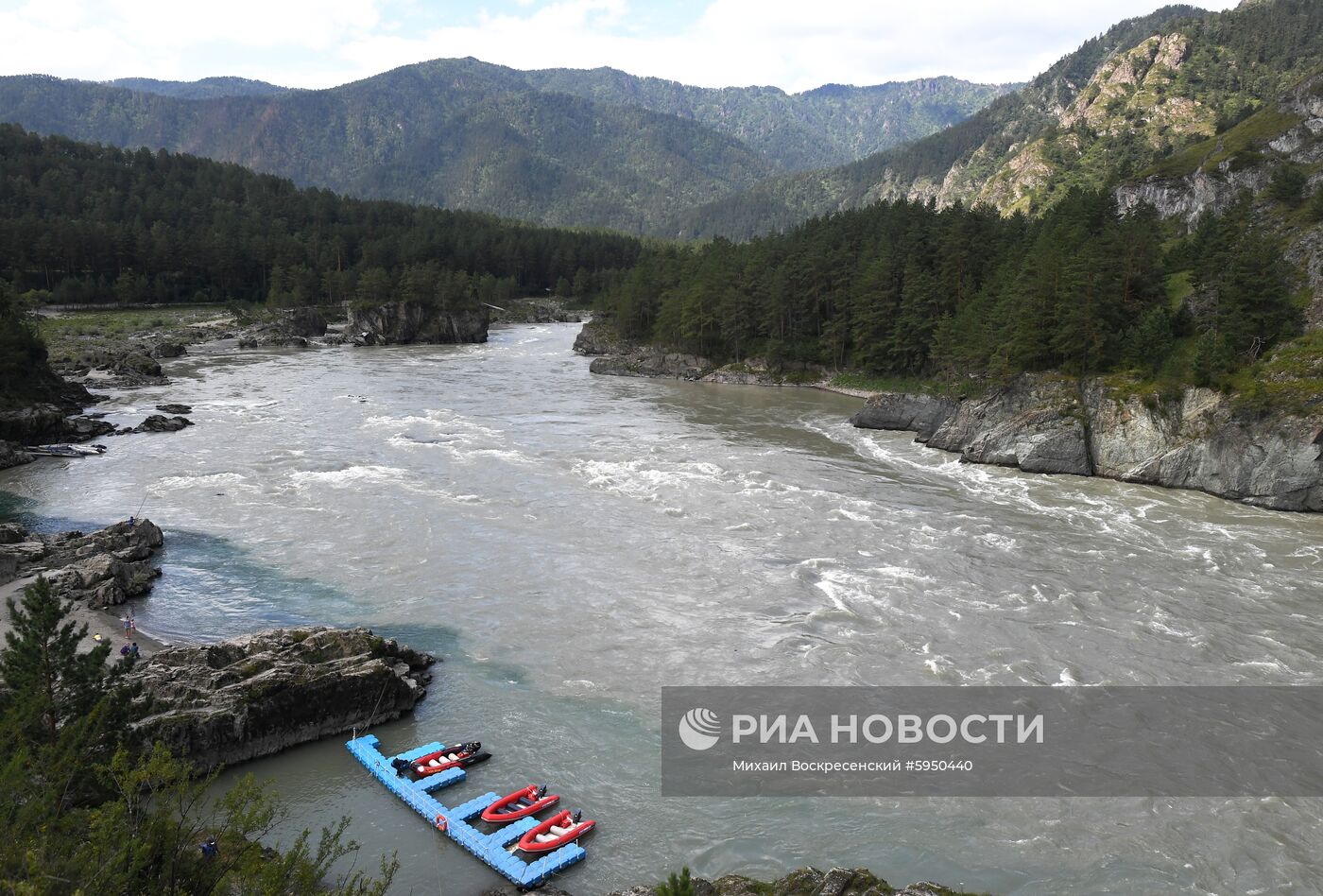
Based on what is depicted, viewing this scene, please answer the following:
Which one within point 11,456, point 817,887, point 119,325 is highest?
point 119,325

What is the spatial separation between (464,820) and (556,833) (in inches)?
89.8

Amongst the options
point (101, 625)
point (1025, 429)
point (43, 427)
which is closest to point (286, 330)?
point (43, 427)

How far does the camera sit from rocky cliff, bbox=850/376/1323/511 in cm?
4228

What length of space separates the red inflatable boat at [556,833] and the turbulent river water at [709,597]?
54 cm

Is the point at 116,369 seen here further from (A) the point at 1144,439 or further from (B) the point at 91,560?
(A) the point at 1144,439

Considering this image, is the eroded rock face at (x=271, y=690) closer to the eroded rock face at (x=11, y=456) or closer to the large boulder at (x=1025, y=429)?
the eroded rock face at (x=11, y=456)

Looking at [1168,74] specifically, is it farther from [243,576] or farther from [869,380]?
[243,576]

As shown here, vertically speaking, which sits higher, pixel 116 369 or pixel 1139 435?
pixel 1139 435

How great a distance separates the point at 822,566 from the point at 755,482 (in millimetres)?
13587

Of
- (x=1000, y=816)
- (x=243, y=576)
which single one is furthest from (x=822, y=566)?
(x=243, y=576)

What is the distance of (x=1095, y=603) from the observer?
101 feet

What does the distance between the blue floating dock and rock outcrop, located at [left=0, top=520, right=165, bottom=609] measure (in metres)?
15.5

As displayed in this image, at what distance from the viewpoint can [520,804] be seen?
64.5 feet

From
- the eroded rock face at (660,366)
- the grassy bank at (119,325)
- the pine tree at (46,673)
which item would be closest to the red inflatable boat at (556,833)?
the pine tree at (46,673)
